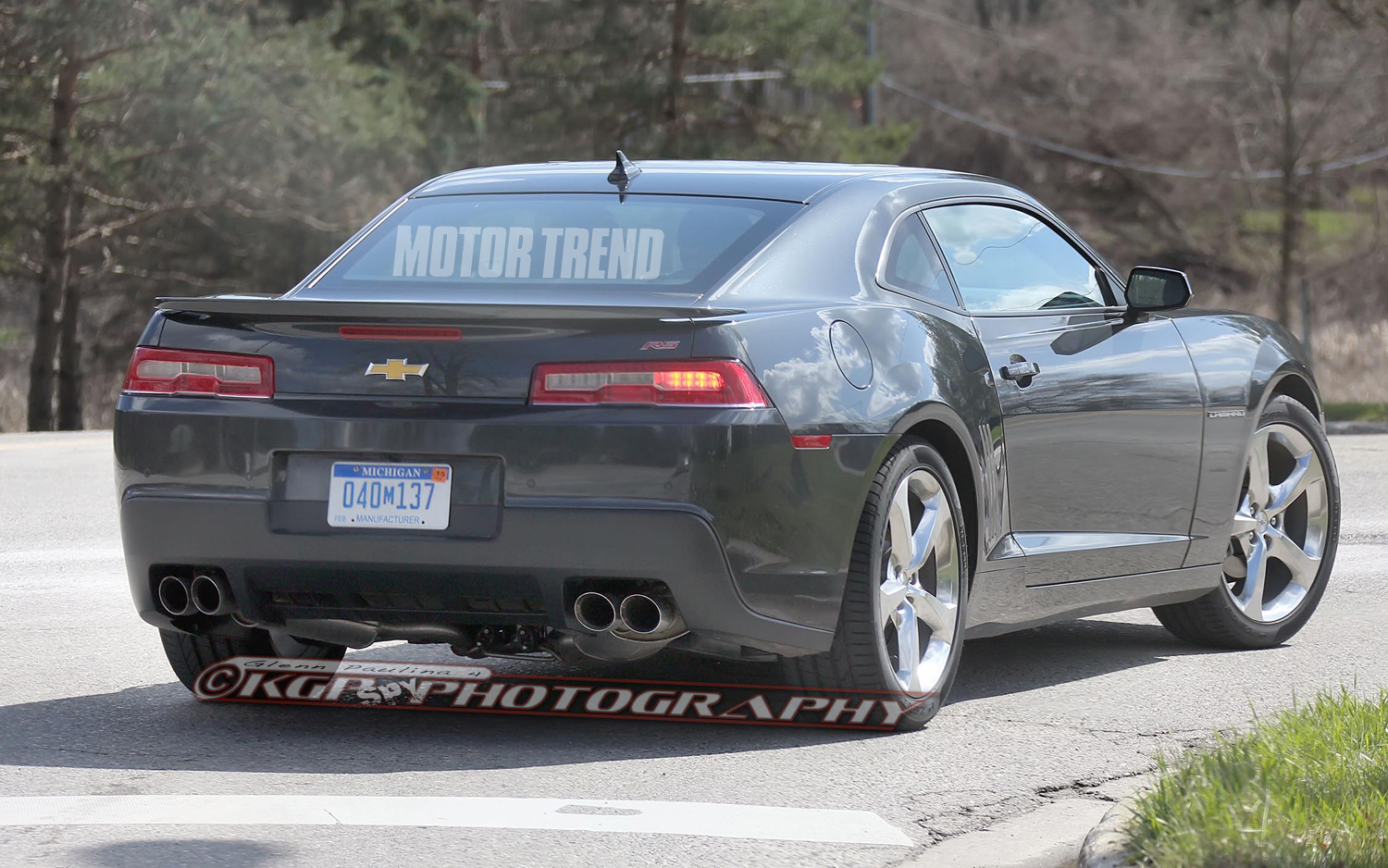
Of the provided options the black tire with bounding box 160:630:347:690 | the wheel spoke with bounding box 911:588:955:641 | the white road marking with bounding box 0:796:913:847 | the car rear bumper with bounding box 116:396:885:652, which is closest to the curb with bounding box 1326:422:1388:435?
the wheel spoke with bounding box 911:588:955:641

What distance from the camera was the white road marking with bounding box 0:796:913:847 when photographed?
4270 millimetres

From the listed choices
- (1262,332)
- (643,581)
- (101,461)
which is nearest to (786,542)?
(643,581)

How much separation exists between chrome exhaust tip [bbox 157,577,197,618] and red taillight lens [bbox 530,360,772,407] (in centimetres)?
117

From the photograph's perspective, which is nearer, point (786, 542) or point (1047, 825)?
point (1047, 825)

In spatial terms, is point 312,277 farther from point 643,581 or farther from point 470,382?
point 643,581

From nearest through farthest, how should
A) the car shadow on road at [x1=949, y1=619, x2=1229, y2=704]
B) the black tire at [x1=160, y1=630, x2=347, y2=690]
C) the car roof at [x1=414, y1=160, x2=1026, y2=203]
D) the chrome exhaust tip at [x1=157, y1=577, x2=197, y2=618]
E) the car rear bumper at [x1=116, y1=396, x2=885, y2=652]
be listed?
the car rear bumper at [x1=116, y1=396, x2=885, y2=652]
the chrome exhaust tip at [x1=157, y1=577, x2=197, y2=618]
the black tire at [x1=160, y1=630, x2=347, y2=690]
the car roof at [x1=414, y1=160, x2=1026, y2=203]
the car shadow on road at [x1=949, y1=619, x2=1229, y2=704]

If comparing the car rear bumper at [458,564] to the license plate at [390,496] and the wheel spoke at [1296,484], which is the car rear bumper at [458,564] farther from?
the wheel spoke at [1296,484]

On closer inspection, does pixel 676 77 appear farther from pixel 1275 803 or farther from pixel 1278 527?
pixel 1275 803

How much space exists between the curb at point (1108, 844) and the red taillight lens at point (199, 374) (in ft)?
7.71

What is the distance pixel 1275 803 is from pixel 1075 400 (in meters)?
2.40

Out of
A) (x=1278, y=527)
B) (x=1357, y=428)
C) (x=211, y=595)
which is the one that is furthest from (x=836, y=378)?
(x=1357, y=428)

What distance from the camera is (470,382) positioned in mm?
4895

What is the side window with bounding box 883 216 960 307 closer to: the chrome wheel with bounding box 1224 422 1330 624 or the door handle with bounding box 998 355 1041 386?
the door handle with bounding box 998 355 1041 386

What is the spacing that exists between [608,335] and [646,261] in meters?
0.75
